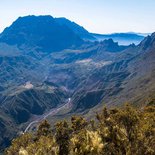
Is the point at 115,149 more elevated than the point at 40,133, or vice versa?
the point at 115,149

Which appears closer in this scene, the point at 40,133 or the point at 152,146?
the point at 152,146

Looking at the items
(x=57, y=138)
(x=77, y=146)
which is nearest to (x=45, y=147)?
(x=57, y=138)

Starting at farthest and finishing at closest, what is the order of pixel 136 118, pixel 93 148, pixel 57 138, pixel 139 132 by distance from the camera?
pixel 57 138 < pixel 136 118 < pixel 139 132 < pixel 93 148

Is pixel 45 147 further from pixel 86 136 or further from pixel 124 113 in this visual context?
pixel 86 136

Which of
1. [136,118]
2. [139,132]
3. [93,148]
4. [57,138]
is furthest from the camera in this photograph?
[57,138]

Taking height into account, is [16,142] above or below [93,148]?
below

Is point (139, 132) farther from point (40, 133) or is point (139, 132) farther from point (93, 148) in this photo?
point (40, 133)

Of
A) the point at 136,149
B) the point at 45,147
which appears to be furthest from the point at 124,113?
the point at 45,147

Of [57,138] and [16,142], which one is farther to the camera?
[16,142]

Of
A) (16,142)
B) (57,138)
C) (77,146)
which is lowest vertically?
(16,142)
